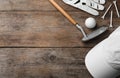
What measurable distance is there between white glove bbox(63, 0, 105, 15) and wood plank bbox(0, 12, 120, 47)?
31mm

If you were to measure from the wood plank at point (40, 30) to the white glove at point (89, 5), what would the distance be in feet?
0.10

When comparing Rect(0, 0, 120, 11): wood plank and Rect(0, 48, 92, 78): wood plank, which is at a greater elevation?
Rect(0, 0, 120, 11): wood plank

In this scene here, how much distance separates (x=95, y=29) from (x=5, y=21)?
0.34 metres

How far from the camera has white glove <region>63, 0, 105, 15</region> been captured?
0.97 m

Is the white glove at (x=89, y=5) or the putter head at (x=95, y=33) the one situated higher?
the white glove at (x=89, y=5)

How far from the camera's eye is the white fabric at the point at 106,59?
2.35 ft

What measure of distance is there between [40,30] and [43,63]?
0.44ft

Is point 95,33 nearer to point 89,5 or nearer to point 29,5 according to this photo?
point 89,5

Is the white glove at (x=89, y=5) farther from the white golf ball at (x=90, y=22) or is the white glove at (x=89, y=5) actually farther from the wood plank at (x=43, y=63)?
the wood plank at (x=43, y=63)

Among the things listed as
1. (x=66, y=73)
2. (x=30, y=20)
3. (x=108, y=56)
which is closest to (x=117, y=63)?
(x=108, y=56)

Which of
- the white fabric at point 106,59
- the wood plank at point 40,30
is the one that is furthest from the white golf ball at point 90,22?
the white fabric at point 106,59

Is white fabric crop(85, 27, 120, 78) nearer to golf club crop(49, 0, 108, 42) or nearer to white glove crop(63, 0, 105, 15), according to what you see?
golf club crop(49, 0, 108, 42)

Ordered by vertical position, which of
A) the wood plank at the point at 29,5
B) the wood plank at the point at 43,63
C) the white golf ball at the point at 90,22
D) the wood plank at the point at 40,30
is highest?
the wood plank at the point at 29,5

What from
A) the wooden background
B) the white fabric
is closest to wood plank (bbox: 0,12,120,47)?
the wooden background
